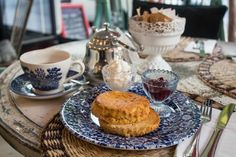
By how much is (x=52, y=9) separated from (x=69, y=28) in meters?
0.25

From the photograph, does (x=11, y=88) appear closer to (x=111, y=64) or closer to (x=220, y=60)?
(x=111, y=64)

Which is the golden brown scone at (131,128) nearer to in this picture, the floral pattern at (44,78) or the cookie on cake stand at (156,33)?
the floral pattern at (44,78)

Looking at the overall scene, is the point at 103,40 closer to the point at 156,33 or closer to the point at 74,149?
the point at 156,33

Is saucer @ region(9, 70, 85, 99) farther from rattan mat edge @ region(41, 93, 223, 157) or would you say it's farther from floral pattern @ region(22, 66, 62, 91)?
rattan mat edge @ region(41, 93, 223, 157)

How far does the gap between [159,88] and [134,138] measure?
16 cm

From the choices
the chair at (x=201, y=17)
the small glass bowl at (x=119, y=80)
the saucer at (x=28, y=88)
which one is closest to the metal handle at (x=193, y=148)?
the small glass bowl at (x=119, y=80)

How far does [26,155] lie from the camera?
26.6 inches

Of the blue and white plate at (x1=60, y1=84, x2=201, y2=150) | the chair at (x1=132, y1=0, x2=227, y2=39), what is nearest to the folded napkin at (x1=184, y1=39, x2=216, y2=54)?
the chair at (x1=132, y1=0, x2=227, y2=39)

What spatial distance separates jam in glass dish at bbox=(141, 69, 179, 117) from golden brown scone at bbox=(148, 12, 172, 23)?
0.20 meters

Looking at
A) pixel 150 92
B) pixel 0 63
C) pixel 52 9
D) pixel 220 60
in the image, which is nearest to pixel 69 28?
pixel 52 9

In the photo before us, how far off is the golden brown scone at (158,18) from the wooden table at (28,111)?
0.19 m

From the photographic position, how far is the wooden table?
677 millimetres

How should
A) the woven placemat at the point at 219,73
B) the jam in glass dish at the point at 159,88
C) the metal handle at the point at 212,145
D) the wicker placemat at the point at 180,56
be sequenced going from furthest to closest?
the wicker placemat at the point at 180,56 → the woven placemat at the point at 219,73 → the jam in glass dish at the point at 159,88 → the metal handle at the point at 212,145

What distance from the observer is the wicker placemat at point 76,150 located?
60cm
